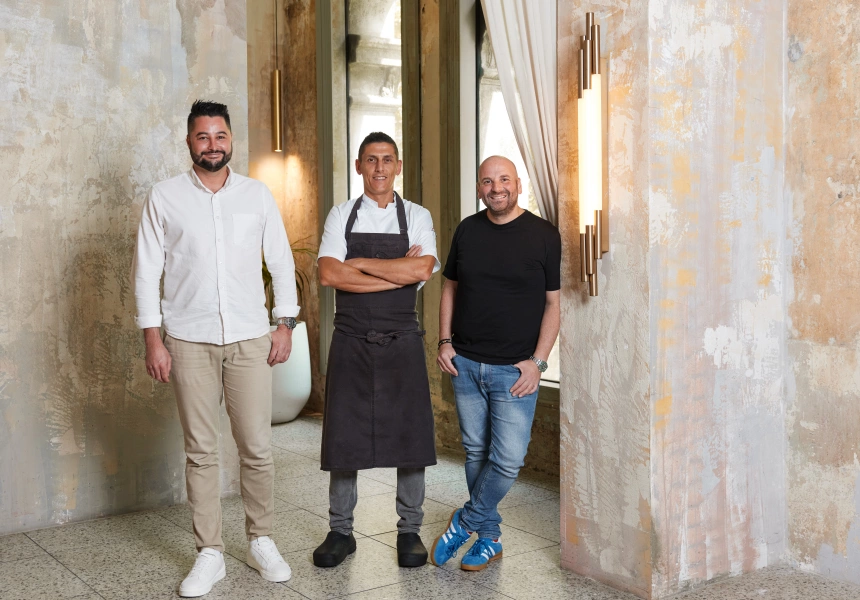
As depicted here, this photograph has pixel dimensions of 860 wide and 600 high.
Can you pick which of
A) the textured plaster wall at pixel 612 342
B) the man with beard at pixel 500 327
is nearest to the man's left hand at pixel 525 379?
the man with beard at pixel 500 327

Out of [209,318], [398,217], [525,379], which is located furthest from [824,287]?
[209,318]

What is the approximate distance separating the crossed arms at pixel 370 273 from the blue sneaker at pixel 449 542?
100cm

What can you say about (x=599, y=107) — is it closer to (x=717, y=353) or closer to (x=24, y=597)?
(x=717, y=353)

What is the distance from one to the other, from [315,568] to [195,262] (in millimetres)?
1329

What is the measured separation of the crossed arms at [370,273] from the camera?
3537 mm

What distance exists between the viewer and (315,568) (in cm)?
364

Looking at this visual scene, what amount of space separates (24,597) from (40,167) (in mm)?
1963

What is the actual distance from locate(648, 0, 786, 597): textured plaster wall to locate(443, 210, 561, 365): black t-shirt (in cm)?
46

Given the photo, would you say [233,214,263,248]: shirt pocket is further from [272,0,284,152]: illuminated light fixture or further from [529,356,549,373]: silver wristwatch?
[272,0,284,152]: illuminated light fixture

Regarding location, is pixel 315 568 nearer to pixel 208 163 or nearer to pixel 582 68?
pixel 208 163

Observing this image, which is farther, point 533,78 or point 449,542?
point 449,542

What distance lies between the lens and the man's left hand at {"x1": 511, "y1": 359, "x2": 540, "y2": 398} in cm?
344

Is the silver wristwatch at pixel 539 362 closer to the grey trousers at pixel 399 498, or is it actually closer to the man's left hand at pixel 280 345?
the grey trousers at pixel 399 498

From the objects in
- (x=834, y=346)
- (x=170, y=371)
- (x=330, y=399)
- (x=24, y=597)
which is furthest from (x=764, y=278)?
(x=24, y=597)
